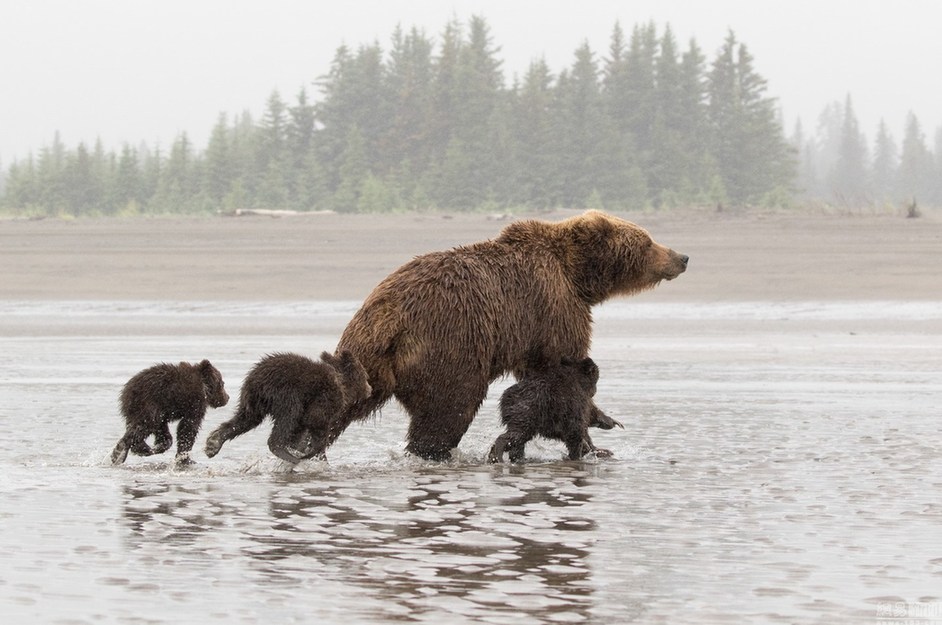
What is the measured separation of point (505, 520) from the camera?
6215 mm

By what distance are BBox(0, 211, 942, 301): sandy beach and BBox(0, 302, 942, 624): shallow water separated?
33.6 ft

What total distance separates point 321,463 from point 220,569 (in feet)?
8.56

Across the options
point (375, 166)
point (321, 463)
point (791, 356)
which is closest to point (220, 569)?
point (321, 463)

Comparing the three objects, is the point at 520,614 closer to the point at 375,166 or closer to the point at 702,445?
the point at 702,445

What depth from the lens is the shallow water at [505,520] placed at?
4.73 m

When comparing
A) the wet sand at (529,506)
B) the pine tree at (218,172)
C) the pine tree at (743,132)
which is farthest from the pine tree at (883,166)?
the wet sand at (529,506)

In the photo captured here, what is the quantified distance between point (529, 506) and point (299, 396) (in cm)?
149

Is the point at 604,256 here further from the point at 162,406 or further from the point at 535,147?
the point at 535,147

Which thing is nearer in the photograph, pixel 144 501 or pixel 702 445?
pixel 144 501

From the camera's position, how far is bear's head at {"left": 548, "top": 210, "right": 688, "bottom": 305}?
28.7 ft

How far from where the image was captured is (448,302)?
7.95 m

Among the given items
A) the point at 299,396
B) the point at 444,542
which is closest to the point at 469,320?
the point at 299,396

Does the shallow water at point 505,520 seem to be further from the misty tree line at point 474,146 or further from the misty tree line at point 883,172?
the misty tree line at point 883,172

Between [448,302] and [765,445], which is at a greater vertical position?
[448,302]
